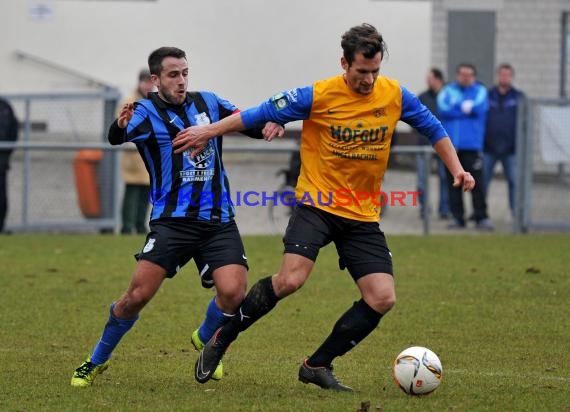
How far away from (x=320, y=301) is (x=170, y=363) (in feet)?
9.75

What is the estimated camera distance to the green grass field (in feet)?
23.0

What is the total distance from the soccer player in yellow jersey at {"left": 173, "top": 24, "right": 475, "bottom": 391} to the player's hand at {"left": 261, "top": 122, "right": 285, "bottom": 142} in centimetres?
5

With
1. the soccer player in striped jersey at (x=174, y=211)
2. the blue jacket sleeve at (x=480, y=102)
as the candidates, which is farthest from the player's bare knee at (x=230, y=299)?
the blue jacket sleeve at (x=480, y=102)

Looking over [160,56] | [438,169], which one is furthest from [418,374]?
[438,169]

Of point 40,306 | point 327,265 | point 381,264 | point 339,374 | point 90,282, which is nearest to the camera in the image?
point 381,264

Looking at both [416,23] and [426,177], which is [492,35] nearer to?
[416,23]

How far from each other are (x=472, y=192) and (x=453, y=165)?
28.7 feet

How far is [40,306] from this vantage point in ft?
35.0

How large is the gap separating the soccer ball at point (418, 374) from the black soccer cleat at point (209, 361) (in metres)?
1.06

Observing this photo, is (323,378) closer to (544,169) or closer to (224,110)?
(224,110)

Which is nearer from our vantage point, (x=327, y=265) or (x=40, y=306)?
(x=40, y=306)

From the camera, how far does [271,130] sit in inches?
278

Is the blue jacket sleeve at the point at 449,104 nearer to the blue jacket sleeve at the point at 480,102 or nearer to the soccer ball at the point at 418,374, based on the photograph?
the blue jacket sleeve at the point at 480,102

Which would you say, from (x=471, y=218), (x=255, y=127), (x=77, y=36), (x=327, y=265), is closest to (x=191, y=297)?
(x=327, y=265)
